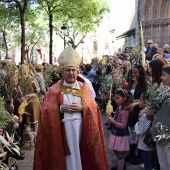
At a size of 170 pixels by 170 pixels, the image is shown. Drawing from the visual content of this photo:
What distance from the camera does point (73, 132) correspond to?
5.38m

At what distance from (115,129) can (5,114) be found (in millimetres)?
2809

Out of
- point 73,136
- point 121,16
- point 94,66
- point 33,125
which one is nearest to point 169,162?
point 73,136

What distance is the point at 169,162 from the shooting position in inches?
196

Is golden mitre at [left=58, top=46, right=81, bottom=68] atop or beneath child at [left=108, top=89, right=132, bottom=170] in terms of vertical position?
atop

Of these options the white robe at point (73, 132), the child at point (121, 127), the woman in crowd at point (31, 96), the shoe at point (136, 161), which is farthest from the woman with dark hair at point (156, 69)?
the woman in crowd at point (31, 96)

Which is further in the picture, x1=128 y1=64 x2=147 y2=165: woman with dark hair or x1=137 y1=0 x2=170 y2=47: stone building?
x1=137 y1=0 x2=170 y2=47: stone building

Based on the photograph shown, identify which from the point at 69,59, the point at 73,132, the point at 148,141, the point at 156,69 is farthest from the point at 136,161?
the point at 69,59

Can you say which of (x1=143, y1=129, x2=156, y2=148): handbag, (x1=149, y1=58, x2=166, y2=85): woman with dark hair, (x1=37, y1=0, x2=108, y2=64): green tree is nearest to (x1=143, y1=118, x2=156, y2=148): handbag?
(x1=143, y1=129, x2=156, y2=148): handbag

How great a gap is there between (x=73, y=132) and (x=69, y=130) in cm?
6

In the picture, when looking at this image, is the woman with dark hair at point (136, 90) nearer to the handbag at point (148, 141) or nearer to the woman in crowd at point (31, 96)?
the handbag at point (148, 141)

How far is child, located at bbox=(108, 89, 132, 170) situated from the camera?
21.2 ft

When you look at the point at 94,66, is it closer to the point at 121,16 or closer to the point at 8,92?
the point at 8,92

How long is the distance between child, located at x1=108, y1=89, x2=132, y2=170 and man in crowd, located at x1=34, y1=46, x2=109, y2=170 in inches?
38.9

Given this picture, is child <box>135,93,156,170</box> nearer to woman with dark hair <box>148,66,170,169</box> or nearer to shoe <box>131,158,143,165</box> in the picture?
woman with dark hair <box>148,66,170,169</box>
